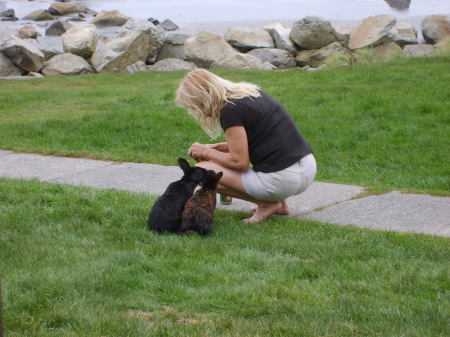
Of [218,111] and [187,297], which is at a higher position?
[218,111]

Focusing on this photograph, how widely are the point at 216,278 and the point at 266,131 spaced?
152cm

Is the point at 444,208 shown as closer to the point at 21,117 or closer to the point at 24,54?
the point at 21,117

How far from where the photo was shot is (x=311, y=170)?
5.64 m

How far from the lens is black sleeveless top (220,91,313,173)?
17.5 feet

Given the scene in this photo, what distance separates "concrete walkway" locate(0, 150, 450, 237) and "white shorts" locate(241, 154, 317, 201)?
1.06ft

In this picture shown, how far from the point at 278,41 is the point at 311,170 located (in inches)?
619

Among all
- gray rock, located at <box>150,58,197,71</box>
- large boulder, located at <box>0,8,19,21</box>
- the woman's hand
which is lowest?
large boulder, located at <box>0,8,19,21</box>

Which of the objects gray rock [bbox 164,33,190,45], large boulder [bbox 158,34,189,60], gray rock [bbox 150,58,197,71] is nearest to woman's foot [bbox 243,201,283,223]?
gray rock [bbox 150,58,197,71]

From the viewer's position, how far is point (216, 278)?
4.27 metres

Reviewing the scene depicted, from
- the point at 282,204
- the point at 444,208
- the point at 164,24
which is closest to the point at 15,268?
the point at 282,204

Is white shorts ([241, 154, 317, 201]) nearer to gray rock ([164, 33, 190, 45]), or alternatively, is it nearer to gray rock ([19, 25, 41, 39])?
gray rock ([164, 33, 190, 45])

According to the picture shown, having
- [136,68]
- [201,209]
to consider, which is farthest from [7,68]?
[201,209]

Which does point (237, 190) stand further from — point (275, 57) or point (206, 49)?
point (275, 57)

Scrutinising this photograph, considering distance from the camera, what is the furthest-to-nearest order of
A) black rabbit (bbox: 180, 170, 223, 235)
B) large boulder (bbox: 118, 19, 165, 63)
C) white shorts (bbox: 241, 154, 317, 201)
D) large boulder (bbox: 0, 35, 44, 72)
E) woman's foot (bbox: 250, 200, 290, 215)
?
large boulder (bbox: 118, 19, 165, 63) < large boulder (bbox: 0, 35, 44, 72) < woman's foot (bbox: 250, 200, 290, 215) < white shorts (bbox: 241, 154, 317, 201) < black rabbit (bbox: 180, 170, 223, 235)
